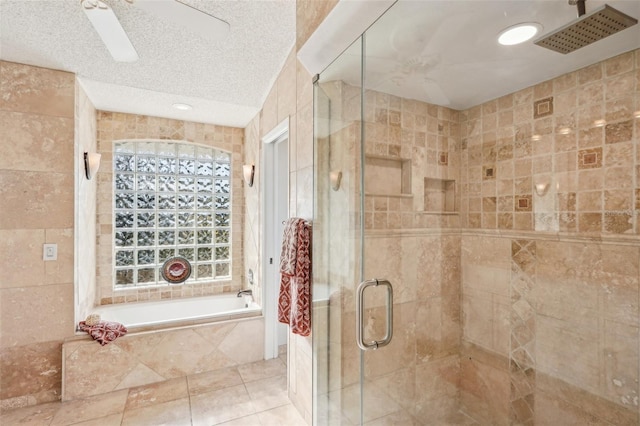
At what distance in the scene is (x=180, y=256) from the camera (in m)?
3.74

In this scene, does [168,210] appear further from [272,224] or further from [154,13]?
[154,13]

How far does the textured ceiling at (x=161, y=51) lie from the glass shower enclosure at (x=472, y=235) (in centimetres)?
71

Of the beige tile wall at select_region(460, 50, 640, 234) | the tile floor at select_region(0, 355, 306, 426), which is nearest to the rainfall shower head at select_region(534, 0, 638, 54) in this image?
the beige tile wall at select_region(460, 50, 640, 234)

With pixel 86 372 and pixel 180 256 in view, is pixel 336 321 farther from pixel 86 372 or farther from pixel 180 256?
pixel 180 256

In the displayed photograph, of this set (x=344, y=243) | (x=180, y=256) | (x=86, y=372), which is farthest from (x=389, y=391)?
(x=180, y=256)

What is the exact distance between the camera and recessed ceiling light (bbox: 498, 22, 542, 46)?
1.18 meters

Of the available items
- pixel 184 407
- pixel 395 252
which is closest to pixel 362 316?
pixel 395 252

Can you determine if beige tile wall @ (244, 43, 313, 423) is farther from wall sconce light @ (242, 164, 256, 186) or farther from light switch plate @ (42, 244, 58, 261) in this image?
light switch plate @ (42, 244, 58, 261)

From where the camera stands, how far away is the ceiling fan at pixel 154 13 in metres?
1.40

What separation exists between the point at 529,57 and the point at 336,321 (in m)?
1.65

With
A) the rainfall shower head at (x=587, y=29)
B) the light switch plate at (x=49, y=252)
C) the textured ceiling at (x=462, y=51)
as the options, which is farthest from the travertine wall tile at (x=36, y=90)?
the rainfall shower head at (x=587, y=29)

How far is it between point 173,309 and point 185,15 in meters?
3.19

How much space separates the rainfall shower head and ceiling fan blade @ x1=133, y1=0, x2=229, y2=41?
153 cm

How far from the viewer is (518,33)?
4.02 feet
